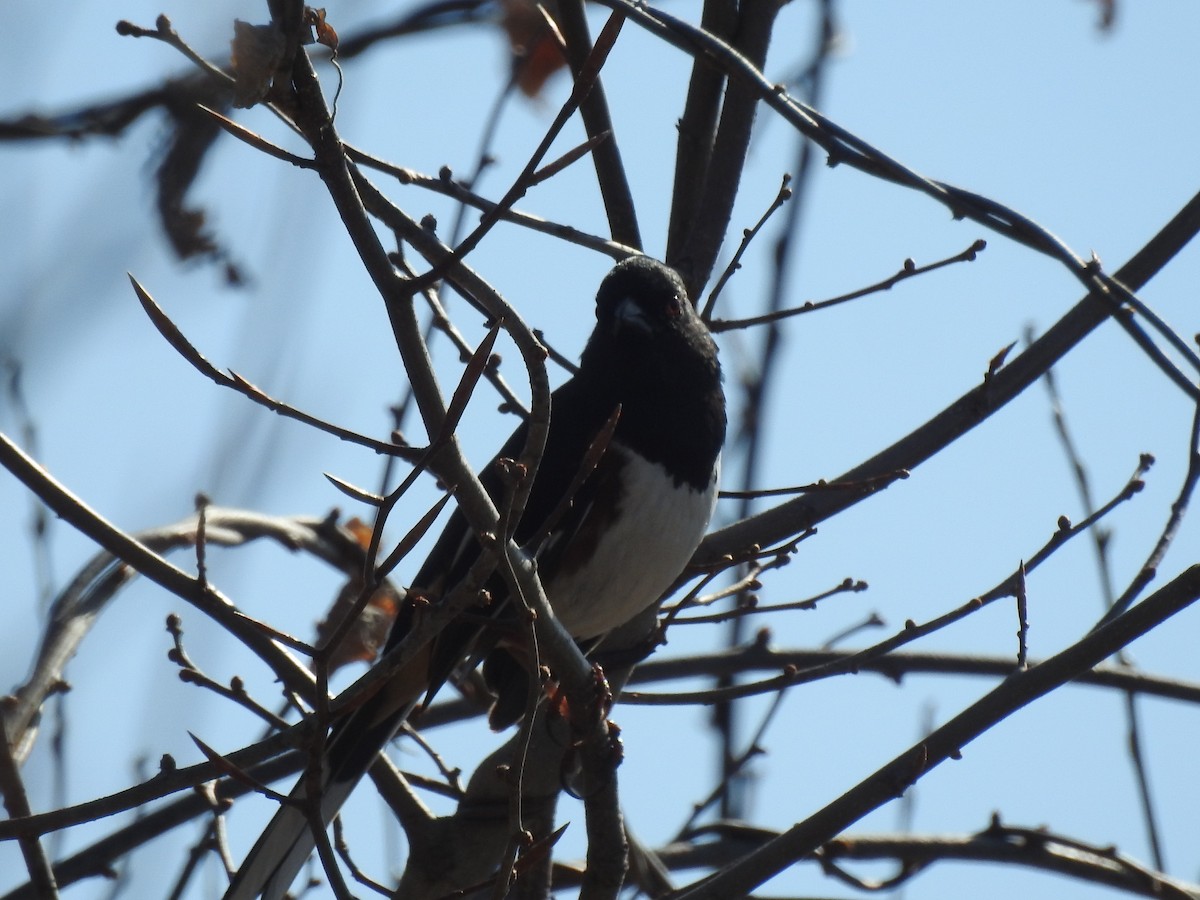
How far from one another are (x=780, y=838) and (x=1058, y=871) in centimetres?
134

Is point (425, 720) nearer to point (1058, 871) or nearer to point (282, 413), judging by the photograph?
point (1058, 871)

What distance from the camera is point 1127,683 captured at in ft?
10.8

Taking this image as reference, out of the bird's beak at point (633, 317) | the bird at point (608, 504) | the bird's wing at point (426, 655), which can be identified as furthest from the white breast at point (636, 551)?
the bird's beak at point (633, 317)

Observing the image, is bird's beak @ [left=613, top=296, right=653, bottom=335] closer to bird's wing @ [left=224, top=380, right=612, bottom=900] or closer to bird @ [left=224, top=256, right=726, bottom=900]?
bird @ [left=224, top=256, right=726, bottom=900]

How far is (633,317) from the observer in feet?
11.0

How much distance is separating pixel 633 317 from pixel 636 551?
62 cm

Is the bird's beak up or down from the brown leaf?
up

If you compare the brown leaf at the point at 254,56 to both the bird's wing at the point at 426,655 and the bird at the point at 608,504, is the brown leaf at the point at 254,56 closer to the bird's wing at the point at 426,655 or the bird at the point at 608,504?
the bird's wing at the point at 426,655

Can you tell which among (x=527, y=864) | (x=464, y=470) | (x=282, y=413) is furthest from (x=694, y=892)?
(x=282, y=413)

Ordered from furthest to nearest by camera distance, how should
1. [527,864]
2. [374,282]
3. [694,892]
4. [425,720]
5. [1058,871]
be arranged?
[425,720]
[1058,871]
[694,892]
[527,864]
[374,282]

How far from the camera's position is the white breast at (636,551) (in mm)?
3080

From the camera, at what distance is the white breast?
3080 mm

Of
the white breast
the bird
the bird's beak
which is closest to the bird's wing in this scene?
the bird

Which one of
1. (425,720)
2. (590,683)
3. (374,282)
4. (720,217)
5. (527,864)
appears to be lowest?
(527,864)
